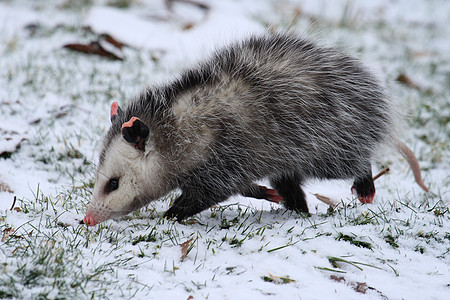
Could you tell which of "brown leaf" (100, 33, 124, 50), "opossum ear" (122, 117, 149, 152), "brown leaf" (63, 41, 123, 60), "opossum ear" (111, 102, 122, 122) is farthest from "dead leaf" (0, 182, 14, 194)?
"brown leaf" (100, 33, 124, 50)

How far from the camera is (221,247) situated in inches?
84.0

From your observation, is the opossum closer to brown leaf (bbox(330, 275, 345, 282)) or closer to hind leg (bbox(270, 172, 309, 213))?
hind leg (bbox(270, 172, 309, 213))

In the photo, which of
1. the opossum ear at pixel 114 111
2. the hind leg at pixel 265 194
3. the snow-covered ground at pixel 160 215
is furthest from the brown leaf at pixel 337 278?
the opossum ear at pixel 114 111

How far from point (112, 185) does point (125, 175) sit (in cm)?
8

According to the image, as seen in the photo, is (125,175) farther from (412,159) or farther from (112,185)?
(412,159)

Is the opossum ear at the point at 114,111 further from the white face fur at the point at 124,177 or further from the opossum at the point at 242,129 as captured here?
the white face fur at the point at 124,177

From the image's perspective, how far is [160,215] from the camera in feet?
8.30

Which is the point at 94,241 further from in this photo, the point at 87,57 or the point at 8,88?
the point at 87,57

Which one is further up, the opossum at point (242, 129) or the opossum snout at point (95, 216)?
the opossum at point (242, 129)

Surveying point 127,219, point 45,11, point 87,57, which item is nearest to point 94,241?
point 127,219

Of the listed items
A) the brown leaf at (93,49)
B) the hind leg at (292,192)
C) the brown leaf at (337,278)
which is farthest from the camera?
the brown leaf at (93,49)

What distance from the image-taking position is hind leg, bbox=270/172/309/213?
278 cm

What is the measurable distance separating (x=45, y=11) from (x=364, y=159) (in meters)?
4.42

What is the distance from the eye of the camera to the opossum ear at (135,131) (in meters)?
2.23
